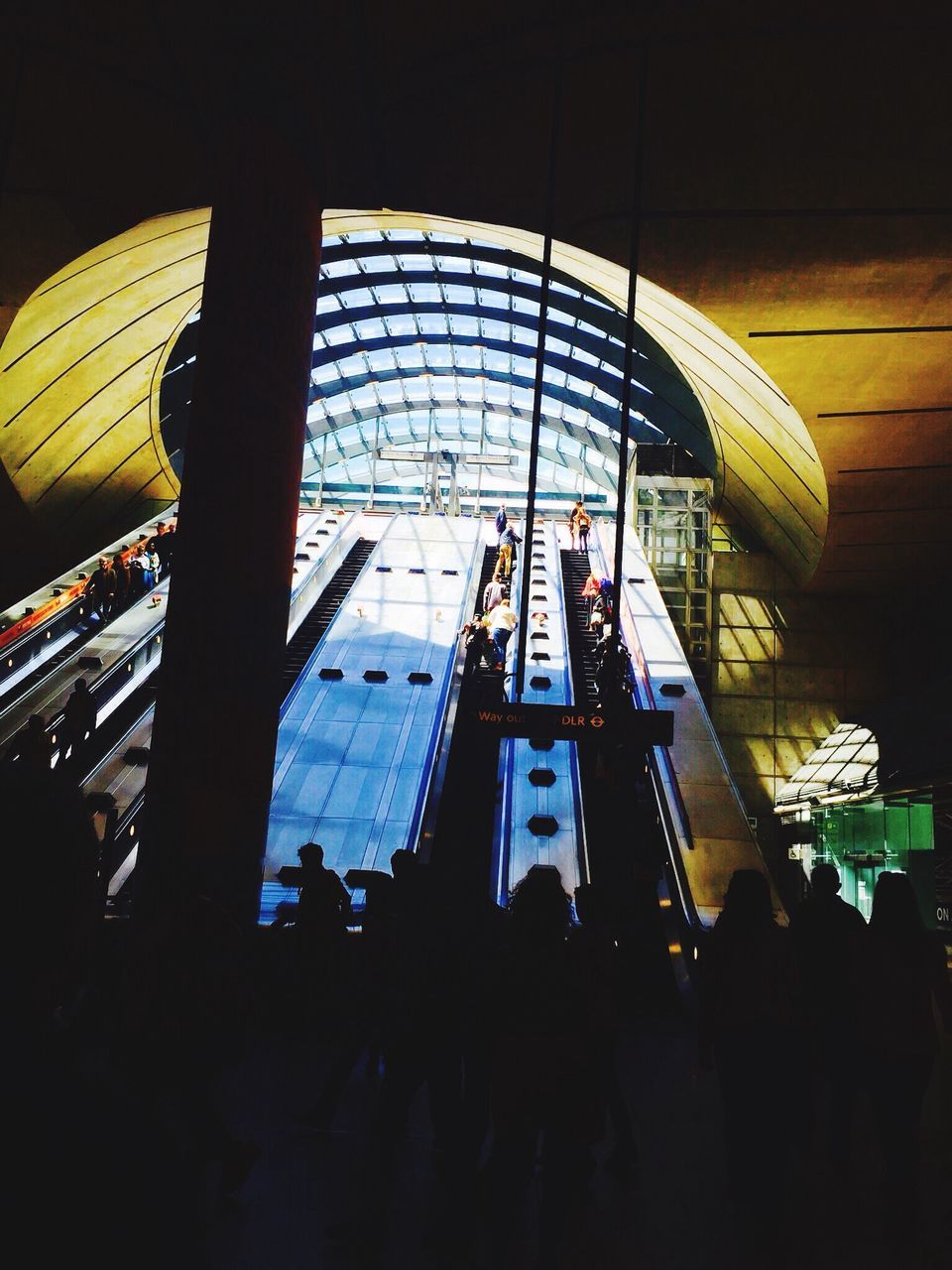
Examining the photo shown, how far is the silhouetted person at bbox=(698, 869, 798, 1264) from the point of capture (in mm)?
3789

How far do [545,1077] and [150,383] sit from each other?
22.6 m

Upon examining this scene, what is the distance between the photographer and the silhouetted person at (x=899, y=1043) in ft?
12.2

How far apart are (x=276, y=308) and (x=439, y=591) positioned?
1262 centimetres

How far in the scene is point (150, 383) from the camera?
22.4 metres

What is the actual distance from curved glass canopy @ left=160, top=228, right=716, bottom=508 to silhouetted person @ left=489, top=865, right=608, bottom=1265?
1998 centimetres

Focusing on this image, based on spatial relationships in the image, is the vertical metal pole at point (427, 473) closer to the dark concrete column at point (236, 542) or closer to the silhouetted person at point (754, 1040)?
the dark concrete column at point (236, 542)

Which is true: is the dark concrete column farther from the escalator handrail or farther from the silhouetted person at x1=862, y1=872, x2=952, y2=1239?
the silhouetted person at x1=862, y1=872, x2=952, y2=1239

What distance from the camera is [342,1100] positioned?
5176 millimetres

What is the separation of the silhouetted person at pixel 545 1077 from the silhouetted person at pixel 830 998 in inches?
70.3

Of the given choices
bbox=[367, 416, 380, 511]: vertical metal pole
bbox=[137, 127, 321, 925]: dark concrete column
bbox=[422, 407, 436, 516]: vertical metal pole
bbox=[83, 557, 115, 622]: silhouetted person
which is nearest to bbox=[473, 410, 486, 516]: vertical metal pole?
bbox=[422, 407, 436, 516]: vertical metal pole

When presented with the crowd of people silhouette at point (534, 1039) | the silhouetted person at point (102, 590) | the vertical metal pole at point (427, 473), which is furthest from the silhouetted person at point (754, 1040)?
the vertical metal pole at point (427, 473)

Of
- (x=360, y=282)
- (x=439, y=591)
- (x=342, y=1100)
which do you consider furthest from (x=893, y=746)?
(x=360, y=282)

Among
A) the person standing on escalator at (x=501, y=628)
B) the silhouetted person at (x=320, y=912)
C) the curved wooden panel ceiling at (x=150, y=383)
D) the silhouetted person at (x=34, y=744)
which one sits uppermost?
the curved wooden panel ceiling at (x=150, y=383)

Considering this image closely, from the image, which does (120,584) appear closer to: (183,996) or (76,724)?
(76,724)
